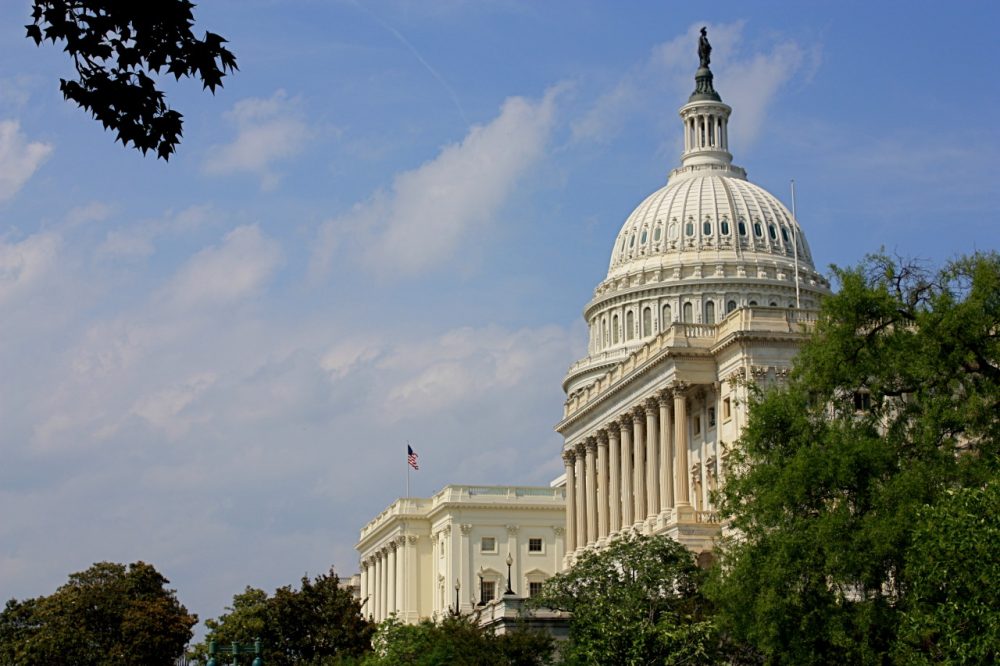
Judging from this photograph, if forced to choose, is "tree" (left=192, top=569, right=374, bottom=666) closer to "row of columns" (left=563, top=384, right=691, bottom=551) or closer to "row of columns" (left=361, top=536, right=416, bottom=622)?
"row of columns" (left=563, top=384, right=691, bottom=551)

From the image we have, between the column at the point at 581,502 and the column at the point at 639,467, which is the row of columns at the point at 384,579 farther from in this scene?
the column at the point at 639,467

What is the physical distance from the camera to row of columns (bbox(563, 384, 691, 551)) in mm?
112562

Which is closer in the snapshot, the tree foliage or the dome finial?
the tree foliage

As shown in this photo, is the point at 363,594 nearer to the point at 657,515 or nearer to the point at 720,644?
the point at 657,515

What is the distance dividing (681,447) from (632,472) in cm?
1089

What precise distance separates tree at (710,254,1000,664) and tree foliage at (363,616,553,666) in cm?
1140

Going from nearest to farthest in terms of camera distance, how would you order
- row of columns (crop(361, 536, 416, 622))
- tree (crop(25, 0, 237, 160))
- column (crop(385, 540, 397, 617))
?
1. tree (crop(25, 0, 237, 160))
2. row of columns (crop(361, 536, 416, 622))
3. column (crop(385, 540, 397, 617))

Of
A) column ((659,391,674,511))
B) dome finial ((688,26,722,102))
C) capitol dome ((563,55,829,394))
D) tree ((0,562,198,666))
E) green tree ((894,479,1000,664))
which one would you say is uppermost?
dome finial ((688,26,722,102))

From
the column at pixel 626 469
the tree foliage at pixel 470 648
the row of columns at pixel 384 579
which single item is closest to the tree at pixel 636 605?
the tree foliage at pixel 470 648

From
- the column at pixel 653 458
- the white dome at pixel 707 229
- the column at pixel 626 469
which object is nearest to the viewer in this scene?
the column at pixel 653 458

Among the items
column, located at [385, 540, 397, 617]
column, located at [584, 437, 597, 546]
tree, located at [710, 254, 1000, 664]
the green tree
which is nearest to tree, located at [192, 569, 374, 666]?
column, located at [584, 437, 597, 546]

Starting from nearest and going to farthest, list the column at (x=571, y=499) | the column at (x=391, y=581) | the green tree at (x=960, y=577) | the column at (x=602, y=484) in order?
the green tree at (x=960, y=577), the column at (x=602, y=484), the column at (x=571, y=499), the column at (x=391, y=581)

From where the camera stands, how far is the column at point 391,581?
176250 millimetres

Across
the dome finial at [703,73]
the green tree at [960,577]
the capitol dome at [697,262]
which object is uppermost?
the dome finial at [703,73]
